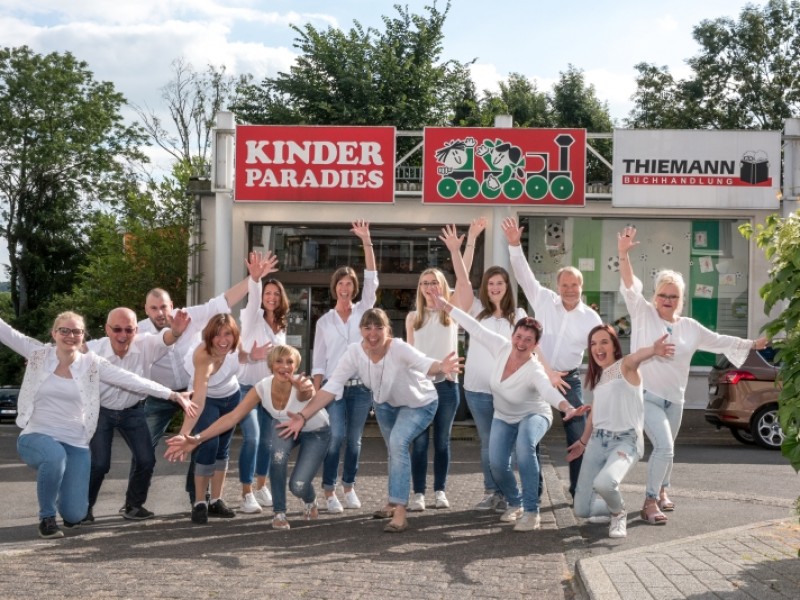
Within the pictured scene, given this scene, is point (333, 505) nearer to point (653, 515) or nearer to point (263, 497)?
point (263, 497)

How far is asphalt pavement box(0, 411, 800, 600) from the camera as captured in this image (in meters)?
6.68

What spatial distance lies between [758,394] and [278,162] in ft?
25.7

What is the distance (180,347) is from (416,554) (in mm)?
2884

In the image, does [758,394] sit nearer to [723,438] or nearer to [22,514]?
[723,438]

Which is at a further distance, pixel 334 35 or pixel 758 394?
pixel 334 35

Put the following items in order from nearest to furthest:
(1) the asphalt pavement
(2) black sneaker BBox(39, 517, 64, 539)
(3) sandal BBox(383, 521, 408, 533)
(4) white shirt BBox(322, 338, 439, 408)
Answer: (1) the asphalt pavement, (2) black sneaker BBox(39, 517, 64, 539), (3) sandal BBox(383, 521, 408, 533), (4) white shirt BBox(322, 338, 439, 408)

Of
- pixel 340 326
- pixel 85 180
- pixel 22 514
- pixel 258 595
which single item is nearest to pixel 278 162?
pixel 340 326

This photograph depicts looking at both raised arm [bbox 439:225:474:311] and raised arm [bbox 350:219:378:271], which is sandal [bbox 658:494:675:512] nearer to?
raised arm [bbox 439:225:474:311]

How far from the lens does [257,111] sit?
41.8 meters

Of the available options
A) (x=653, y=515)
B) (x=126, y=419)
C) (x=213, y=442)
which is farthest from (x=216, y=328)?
(x=653, y=515)

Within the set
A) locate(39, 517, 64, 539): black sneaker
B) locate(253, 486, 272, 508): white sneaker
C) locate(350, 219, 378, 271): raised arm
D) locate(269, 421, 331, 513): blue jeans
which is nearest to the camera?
locate(39, 517, 64, 539): black sneaker

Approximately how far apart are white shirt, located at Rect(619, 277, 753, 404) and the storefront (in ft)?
31.1

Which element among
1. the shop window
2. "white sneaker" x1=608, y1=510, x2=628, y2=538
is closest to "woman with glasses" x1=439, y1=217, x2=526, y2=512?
"white sneaker" x1=608, y1=510, x2=628, y2=538

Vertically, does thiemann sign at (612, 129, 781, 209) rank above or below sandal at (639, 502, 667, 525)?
above
